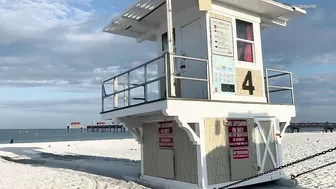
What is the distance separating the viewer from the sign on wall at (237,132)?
28.9 ft

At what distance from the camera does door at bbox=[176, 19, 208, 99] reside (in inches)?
366

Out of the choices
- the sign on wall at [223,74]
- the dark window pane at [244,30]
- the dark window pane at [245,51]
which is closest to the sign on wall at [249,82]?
the sign on wall at [223,74]

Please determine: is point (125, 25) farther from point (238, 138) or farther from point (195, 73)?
point (238, 138)

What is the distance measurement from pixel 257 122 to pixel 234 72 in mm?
1600

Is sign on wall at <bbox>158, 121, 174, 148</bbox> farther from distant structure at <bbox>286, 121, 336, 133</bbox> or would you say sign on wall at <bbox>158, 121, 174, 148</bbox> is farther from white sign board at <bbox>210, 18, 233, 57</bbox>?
distant structure at <bbox>286, 121, 336, 133</bbox>

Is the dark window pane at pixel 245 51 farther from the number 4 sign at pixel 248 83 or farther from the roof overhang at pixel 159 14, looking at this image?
the roof overhang at pixel 159 14

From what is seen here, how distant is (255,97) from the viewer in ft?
32.0

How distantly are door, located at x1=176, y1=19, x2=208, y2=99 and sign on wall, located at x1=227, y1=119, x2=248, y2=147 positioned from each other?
44.4 inches

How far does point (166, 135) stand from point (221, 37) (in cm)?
326

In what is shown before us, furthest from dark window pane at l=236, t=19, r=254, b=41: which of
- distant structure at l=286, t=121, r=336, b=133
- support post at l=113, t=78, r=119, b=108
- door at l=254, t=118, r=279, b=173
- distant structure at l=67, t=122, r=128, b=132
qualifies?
distant structure at l=67, t=122, r=128, b=132

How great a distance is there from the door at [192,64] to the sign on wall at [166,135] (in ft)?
3.76

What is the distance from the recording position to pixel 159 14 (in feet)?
33.8

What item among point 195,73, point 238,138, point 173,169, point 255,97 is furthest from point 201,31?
point 173,169

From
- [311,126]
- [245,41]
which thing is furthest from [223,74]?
[311,126]
